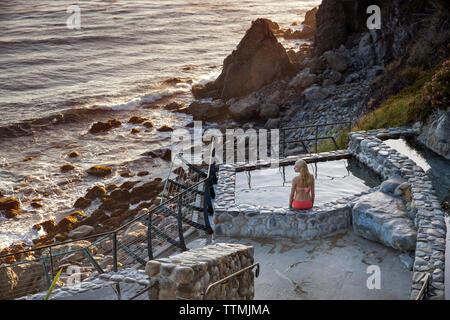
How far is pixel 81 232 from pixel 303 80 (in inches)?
827

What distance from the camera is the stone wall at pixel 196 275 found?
18.2 ft

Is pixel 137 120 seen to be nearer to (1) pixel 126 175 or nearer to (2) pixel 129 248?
(1) pixel 126 175

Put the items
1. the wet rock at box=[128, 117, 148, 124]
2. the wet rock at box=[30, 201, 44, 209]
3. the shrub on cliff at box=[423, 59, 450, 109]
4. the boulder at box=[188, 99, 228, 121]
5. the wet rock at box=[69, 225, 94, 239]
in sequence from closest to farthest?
the shrub on cliff at box=[423, 59, 450, 109], the wet rock at box=[69, 225, 94, 239], the wet rock at box=[30, 201, 44, 209], the boulder at box=[188, 99, 228, 121], the wet rock at box=[128, 117, 148, 124]

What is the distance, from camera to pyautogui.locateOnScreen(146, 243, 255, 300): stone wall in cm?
555

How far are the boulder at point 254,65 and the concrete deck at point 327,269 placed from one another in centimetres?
2660

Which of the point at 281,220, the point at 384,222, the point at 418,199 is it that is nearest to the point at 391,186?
the point at 418,199

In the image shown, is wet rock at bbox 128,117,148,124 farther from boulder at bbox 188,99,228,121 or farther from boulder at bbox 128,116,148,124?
boulder at bbox 188,99,228,121

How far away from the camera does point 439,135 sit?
13.0m

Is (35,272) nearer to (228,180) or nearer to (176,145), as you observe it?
(228,180)

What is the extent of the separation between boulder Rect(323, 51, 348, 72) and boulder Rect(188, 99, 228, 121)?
8.91 metres

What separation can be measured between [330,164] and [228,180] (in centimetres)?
352

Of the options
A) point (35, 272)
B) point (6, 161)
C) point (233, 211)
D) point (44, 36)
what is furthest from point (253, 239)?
point (44, 36)

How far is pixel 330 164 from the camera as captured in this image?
44.0 feet

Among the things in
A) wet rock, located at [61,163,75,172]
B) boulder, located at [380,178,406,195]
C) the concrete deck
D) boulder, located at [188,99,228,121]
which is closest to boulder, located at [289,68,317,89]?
boulder, located at [188,99,228,121]
